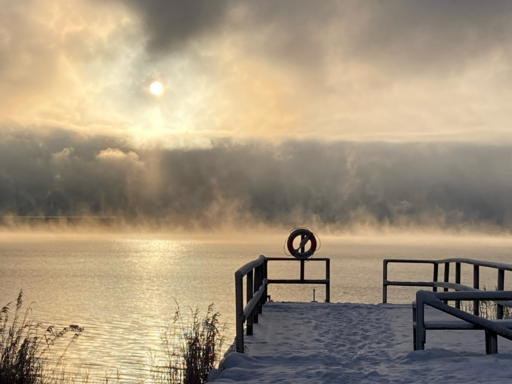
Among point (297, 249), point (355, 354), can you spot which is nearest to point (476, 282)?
point (355, 354)

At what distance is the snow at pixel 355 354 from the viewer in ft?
18.4

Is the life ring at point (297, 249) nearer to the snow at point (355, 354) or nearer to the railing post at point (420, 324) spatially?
the snow at point (355, 354)

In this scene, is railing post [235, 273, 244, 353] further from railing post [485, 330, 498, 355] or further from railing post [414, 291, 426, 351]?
railing post [485, 330, 498, 355]

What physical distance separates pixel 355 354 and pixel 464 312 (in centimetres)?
137

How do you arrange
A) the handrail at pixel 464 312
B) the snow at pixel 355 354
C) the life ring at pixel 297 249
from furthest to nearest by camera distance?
the life ring at pixel 297 249, the handrail at pixel 464 312, the snow at pixel 355 354

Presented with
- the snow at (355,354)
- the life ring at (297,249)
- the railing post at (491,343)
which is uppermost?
the life ring at (297,249)

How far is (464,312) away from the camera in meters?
6.12

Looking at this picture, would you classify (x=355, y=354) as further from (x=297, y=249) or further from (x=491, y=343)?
(x=297, y=249)

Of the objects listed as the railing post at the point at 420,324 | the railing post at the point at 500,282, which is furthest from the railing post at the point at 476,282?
the railing post at the point at 420,324

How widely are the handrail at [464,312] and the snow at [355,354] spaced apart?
0.58ft

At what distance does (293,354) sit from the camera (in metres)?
6.81

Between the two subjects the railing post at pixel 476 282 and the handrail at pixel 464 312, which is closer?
the handrail at pixel 464 312

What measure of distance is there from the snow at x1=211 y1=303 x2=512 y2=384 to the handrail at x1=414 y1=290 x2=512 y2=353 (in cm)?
18

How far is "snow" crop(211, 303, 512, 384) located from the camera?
5613mm
